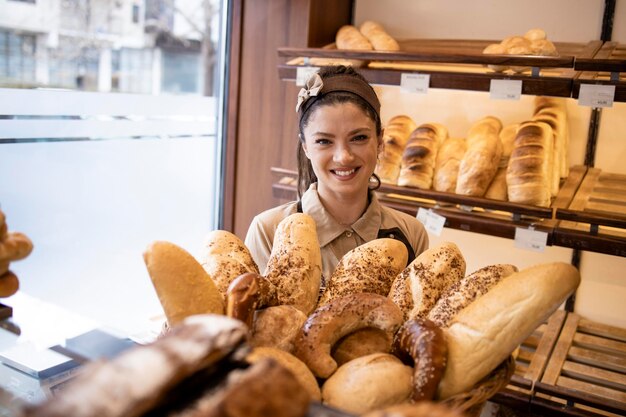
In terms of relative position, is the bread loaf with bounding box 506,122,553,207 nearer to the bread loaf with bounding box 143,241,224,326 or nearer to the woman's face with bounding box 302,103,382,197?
the woman's face with bounding box 302,103,382,197

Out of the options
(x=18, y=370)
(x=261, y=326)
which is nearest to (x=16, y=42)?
(x=18, y=370)

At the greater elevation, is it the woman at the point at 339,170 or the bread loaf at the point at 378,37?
the bread loaf at the point at 378,37

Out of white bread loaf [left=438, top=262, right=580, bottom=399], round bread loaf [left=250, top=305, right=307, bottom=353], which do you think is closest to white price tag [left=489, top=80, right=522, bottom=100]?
white bread loaf [left=438, top=262, right=580, bottom=399]

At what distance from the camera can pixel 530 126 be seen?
2393mm

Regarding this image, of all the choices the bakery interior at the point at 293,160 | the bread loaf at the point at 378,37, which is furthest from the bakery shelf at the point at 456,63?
the bread loaf at the point at 378,37

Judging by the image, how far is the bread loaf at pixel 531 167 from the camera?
7.12 ft

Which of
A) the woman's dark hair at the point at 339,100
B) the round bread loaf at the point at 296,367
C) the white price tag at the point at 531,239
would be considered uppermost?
the woman's dark hair at the point at 339,100

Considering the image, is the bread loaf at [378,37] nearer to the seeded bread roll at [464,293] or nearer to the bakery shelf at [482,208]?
the bakery shelf at [482,208]

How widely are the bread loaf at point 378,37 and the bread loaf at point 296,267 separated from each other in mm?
1580

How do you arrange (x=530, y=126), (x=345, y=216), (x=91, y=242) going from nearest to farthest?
1. (x=345, y=216)
2. (x=530, y=126)
3. (x=91, y=242)

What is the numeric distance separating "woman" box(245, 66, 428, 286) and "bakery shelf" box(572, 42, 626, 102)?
726 mm

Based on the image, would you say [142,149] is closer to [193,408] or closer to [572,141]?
[572,141]

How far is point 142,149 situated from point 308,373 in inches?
102

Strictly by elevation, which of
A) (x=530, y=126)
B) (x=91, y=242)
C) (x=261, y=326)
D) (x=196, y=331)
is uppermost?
(x=530, y=126)
